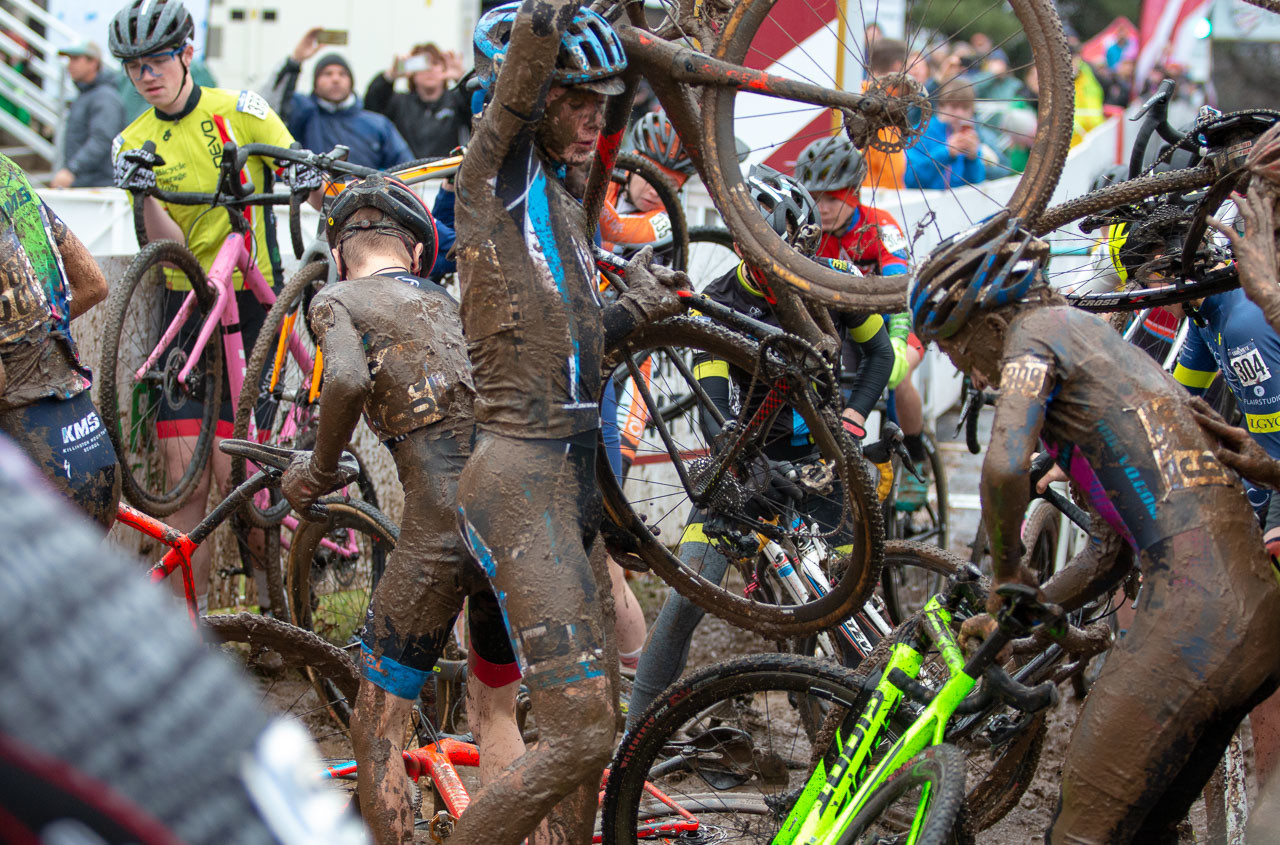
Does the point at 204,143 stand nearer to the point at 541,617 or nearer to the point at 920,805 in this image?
the point at 541,617

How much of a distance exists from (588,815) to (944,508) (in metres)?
4.00

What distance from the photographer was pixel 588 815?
3.45 m

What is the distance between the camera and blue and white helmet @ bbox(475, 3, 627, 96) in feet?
9.80

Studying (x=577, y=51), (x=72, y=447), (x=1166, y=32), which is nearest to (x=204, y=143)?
(x=72, y=447)

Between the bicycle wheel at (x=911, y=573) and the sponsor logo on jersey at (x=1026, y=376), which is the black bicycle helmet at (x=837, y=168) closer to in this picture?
the bicycle wheel at (x=911, y=573)

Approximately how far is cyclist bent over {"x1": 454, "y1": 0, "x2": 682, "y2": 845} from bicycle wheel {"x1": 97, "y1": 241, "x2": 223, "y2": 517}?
9.33 ft

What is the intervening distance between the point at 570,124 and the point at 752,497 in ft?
5.10

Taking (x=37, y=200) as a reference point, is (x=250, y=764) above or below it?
below

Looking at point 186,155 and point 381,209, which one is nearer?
point 381,209

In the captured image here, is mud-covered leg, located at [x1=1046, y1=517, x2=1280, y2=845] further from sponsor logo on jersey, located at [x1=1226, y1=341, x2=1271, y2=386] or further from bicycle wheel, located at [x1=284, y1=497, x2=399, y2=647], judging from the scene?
bicycle wheel, located at [x1=284, y1=497, x2=399, y2=647]

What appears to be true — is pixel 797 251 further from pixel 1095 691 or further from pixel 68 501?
pixel 68 501

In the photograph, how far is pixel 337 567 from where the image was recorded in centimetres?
524

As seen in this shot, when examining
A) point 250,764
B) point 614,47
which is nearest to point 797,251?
point 614,47

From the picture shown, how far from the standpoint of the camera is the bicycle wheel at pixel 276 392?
5301 millimetres
